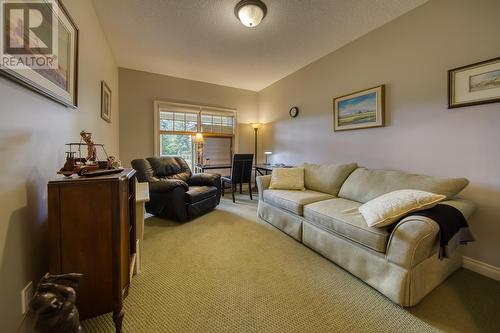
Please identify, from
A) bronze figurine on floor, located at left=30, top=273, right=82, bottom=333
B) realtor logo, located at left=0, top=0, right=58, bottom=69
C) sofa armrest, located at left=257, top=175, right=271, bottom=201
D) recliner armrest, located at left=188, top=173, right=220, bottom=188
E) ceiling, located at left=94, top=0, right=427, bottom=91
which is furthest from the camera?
recliner armrest, located at left=188, top=173, right=220, bottom=188

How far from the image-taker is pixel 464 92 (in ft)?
6.19

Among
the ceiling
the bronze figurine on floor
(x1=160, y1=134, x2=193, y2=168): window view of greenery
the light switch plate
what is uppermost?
the ceiling

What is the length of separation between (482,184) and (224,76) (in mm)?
4243

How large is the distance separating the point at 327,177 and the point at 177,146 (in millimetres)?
3387

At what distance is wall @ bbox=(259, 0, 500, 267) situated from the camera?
1773 millimetres

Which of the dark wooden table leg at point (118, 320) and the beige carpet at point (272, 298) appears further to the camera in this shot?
the beige carpet at point (272, 298)

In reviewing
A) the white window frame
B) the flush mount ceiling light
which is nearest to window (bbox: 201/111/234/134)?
the white window frame

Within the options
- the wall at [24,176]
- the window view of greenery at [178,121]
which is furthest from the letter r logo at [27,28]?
the window view of greenery at [178,121]

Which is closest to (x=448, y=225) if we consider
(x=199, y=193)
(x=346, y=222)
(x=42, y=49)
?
(x=346, y=222)

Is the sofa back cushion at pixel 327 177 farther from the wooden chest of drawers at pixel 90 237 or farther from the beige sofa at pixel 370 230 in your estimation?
the wooden chest of drawers at pixel 90 237

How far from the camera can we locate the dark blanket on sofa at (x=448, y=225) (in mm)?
1379

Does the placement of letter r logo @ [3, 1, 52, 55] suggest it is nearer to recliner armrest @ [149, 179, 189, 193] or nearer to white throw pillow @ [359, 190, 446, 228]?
recliner armrest @ [149, 179, 189, 193]

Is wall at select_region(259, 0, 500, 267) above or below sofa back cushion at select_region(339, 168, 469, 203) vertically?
above

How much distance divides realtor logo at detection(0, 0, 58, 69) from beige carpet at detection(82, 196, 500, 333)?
1542 millimetres
